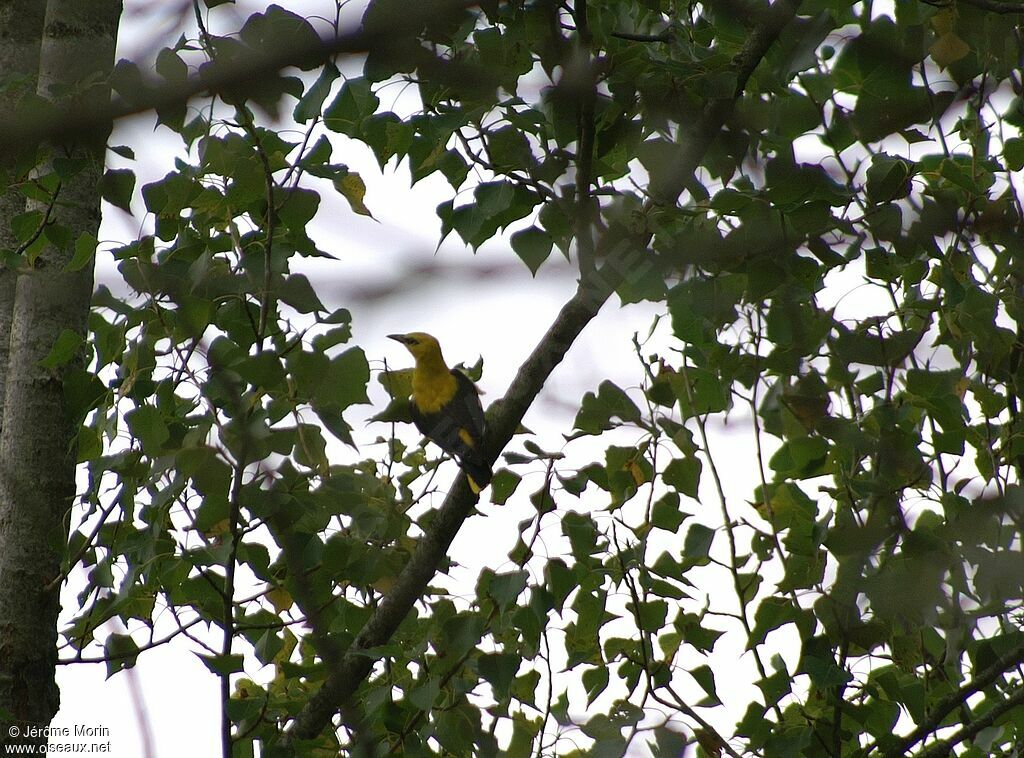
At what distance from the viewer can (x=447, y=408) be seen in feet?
17.1

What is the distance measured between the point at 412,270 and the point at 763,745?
7.60 feet

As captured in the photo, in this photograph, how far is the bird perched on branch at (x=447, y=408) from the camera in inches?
123

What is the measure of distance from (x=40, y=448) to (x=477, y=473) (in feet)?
4.08

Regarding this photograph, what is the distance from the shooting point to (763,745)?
106 inches

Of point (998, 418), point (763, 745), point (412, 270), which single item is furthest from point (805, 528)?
point (412, 270)

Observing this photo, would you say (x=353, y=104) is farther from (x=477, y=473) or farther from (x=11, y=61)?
(x=11, y=61)

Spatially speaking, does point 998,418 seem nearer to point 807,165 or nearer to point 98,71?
point 807,165

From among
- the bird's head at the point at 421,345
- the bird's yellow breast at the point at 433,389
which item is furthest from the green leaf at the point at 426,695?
the bird's head at the point at 421,345

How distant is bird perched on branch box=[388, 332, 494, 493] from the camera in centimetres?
313

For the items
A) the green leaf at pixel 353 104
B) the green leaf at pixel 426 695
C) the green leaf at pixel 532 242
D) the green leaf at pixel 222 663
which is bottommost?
the green leaf at pixel 426 695

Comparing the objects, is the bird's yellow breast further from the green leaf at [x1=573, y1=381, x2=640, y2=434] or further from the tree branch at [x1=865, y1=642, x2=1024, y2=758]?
the tree branch at [x1=865, y1=642, x2=1024, y2=758]

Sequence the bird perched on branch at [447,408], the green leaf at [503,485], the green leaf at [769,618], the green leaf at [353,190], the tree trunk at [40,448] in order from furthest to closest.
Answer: the bird perched on branch at [447,408]
the green leaf at [503,485]
the tree trunk at [40,448]
the green leaf at [769,618]
the green leaf at [353,190]

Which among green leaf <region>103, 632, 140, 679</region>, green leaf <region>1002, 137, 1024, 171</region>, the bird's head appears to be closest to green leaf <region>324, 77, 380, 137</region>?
green leaf <region>103, 632, 140, 679</region>

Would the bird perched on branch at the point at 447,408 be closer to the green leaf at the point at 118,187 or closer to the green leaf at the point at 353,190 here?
the green leaf at the point at 353,190
